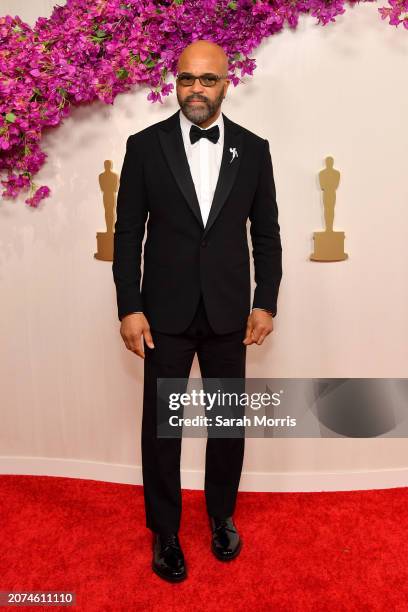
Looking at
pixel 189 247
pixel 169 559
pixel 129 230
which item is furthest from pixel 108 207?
pixel 169 559

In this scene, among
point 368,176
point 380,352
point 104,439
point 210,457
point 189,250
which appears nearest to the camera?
point 189,250

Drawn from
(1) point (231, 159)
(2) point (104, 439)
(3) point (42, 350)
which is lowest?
(2) point (104, 439)

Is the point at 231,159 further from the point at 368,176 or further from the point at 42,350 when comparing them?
the point at 42,350

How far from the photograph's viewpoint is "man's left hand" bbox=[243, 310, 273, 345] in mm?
2025

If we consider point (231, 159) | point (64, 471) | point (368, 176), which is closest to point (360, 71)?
point (368, 176)

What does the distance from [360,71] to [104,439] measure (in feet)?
6.25

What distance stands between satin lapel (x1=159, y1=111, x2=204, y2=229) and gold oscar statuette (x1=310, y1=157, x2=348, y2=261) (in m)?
0.73

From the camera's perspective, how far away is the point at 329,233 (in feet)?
8.00

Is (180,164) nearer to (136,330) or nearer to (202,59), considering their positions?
(202,59)

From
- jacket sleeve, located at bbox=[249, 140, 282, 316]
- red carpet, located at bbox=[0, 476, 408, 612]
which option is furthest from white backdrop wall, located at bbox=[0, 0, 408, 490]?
jacket sleeve, located at bbox=[249, 140, 282, 316]

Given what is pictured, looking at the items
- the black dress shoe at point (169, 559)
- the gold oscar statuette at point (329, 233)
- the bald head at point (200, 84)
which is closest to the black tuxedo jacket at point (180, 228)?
the bald head at point (200, 84)

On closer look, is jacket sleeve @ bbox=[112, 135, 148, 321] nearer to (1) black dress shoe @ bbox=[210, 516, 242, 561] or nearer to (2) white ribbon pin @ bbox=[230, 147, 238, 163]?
(2) white ribbon pin @ bbox=[230, 147, 238, 163]

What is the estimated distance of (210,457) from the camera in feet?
7.25

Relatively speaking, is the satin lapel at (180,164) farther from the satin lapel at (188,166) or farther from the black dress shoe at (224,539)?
the black dress shoe at (224,539)
